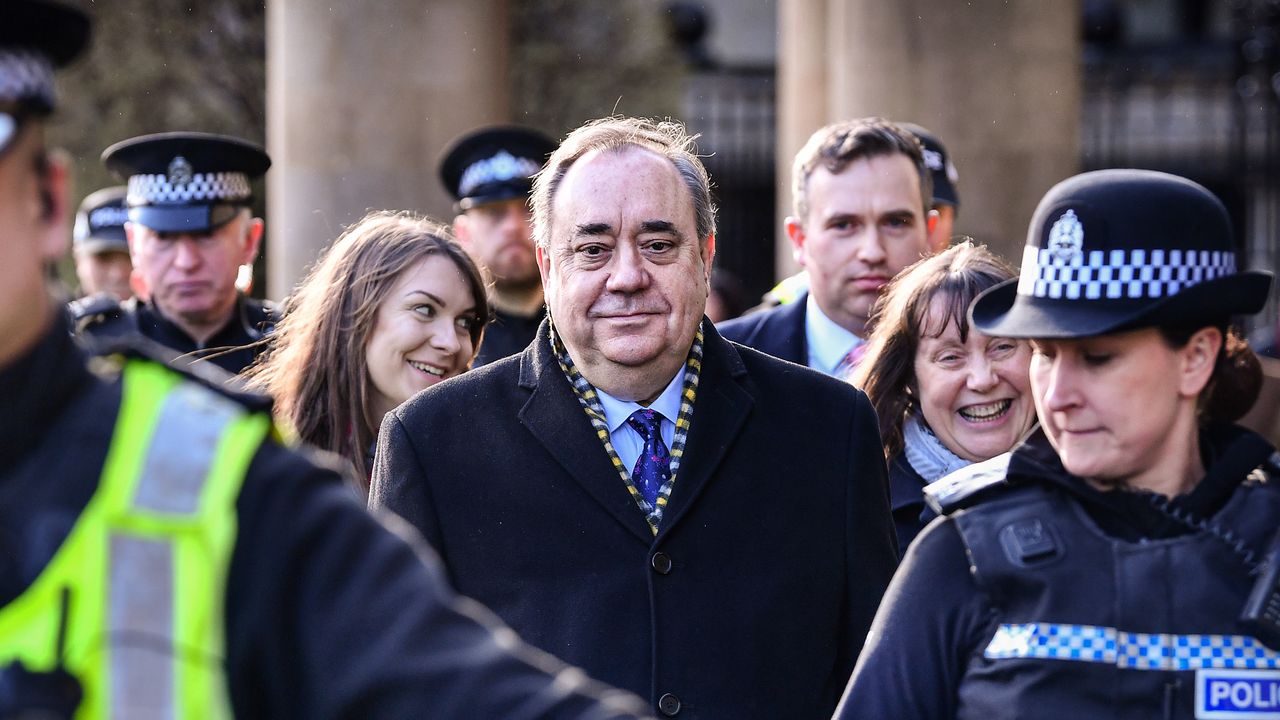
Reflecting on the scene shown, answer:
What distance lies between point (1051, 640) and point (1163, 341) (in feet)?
1.69

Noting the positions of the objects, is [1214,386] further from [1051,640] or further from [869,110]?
[869,110]

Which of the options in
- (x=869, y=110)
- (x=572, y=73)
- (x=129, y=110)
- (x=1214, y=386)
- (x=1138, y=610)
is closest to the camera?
(x=1138, y=610)

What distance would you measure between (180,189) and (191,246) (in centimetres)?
29

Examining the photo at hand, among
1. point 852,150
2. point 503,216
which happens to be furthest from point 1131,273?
point 503,216

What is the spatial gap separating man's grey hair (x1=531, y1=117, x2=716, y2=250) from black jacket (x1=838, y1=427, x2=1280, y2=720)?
147 centimetres

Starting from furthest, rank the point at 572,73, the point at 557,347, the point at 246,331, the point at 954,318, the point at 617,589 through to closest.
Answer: the point at 572,73 → the point at 246,331 → the point at 954,318 → the point at 557,347 → the point at 617,589

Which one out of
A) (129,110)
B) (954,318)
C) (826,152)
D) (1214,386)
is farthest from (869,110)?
(129,110)

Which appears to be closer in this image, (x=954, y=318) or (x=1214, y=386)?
(x=1214, y=386)

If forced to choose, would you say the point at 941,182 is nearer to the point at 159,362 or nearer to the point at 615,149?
the point at 615,149

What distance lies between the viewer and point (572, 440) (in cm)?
390

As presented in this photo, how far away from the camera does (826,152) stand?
5.92 meters

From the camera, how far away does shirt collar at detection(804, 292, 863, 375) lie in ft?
18.6

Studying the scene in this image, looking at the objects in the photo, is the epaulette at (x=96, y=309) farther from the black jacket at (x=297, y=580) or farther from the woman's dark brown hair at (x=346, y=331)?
the black jacket at (x=297, y=580)

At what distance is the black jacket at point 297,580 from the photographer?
180cm
